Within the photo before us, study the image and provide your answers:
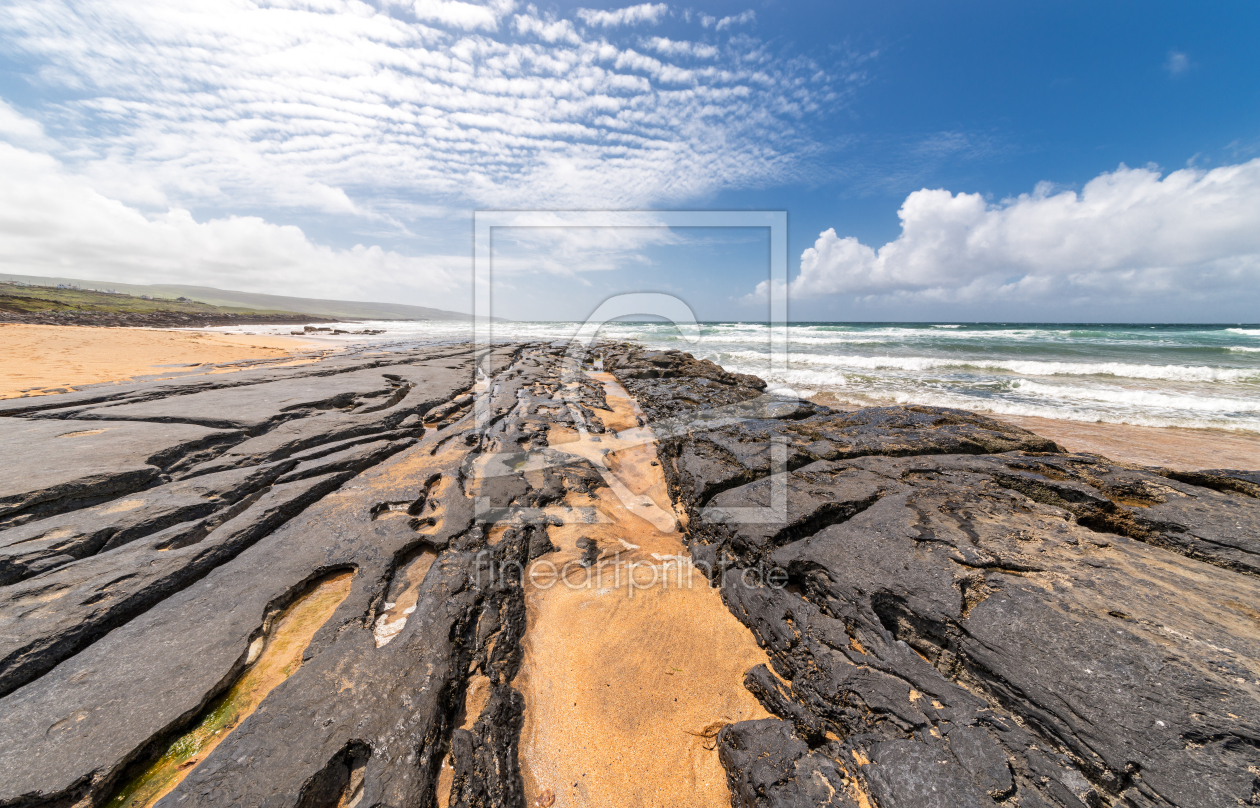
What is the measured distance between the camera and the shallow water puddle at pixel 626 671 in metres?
2.37

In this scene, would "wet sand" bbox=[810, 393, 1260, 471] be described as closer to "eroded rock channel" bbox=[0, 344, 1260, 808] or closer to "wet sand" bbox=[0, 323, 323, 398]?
"eroded rock channel" bbox=[0, 344, 1260, 808]

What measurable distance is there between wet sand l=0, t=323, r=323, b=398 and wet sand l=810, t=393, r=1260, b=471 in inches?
758

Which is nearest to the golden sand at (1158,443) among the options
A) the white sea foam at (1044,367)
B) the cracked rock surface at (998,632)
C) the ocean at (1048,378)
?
the ocean at (1048,378)

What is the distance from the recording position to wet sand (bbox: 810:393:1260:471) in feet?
23.0

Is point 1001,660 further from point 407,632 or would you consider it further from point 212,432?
point 212,432

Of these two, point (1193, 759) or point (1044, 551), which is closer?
point (1193, 759)

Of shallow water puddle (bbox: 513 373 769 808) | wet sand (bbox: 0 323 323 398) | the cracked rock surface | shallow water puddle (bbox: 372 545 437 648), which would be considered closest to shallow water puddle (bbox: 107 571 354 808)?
shallow water puddle (bbox: 372 545 437 648)

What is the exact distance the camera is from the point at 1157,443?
26.5ft

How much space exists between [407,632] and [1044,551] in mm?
4527

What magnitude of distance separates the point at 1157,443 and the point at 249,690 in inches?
542

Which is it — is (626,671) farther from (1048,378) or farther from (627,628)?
(1048,378)

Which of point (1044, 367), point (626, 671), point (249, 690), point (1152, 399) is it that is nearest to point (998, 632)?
point (626, 671)

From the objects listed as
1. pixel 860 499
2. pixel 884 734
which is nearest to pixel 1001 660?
pixel 884 734

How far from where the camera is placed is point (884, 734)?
7.14 ft
